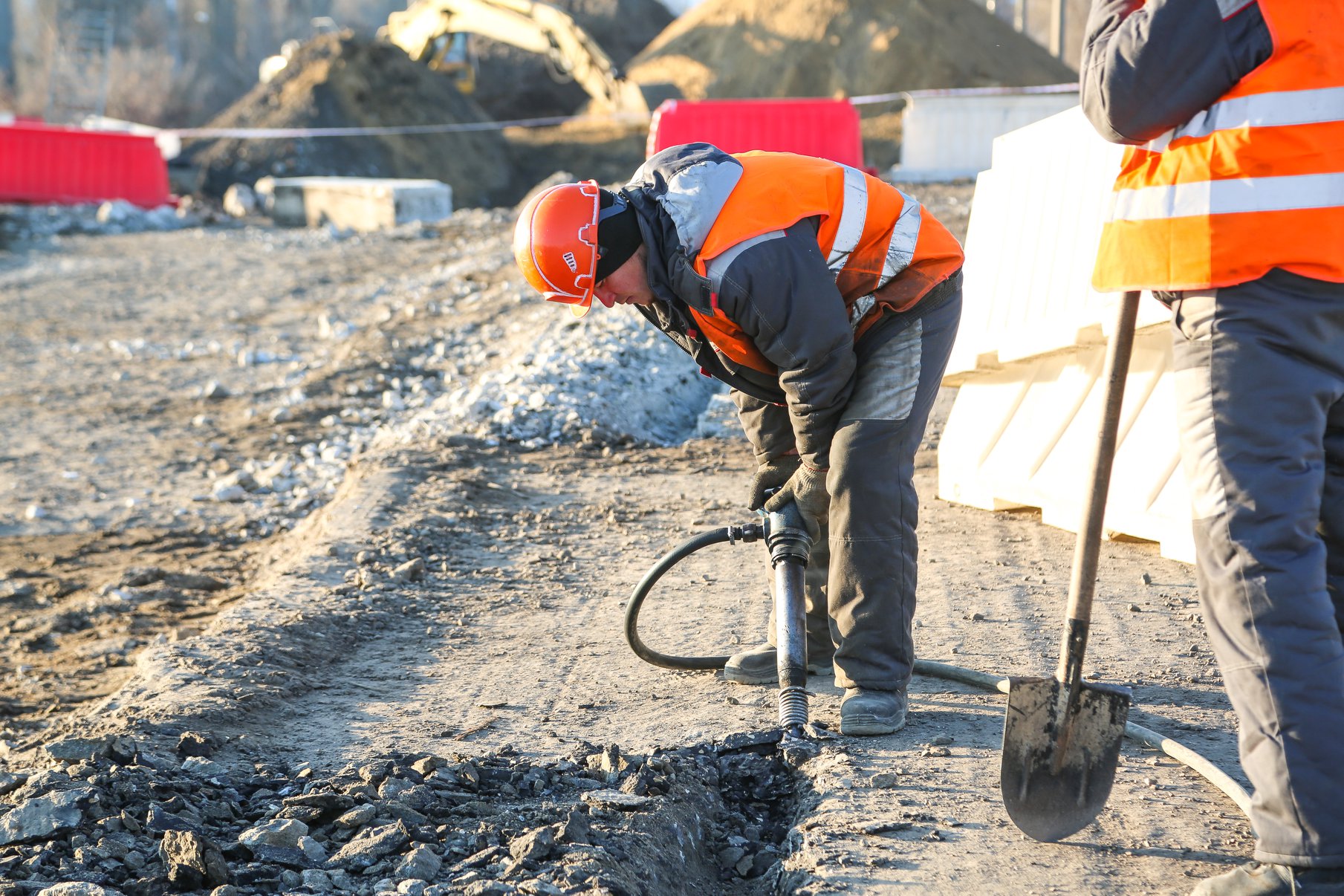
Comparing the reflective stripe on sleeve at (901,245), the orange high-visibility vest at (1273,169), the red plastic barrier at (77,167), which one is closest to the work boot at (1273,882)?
the orange high-visibility vest at (1273,169)

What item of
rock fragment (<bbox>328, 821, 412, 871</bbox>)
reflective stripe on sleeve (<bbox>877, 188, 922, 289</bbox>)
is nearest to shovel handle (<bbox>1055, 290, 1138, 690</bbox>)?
reflective stripe on sleeve (<bbox>877, 188, 922, 289</bbox>)

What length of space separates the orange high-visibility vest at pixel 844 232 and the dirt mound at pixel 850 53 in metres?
24.1

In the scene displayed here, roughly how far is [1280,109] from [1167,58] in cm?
23

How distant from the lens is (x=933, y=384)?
3631 millimetres

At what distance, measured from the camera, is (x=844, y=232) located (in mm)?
3404

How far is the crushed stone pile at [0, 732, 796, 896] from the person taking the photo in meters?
2.90

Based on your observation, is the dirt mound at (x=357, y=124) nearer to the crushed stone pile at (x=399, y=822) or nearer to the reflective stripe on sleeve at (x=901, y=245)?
the crushed stone pile at (x=399, y=822)

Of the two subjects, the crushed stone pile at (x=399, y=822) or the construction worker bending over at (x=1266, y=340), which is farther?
the crushed stone pile at (x=399, y=822)

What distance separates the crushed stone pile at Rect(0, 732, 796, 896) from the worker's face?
4.21 feet

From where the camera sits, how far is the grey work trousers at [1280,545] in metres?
2.38

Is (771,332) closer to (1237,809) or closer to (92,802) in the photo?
(1237,809)

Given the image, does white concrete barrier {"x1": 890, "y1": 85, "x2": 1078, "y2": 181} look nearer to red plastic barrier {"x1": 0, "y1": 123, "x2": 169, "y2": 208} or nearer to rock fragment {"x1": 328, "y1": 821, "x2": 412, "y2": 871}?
red plastic barrier {"x1": 0, "y1": 123, "x2": 169, "y2": 208}

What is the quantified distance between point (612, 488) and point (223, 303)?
885 centimetres

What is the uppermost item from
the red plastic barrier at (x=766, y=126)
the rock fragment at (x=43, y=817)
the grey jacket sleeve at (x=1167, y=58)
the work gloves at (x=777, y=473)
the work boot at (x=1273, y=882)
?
the red plastic barrier at (x=766, y=126)
